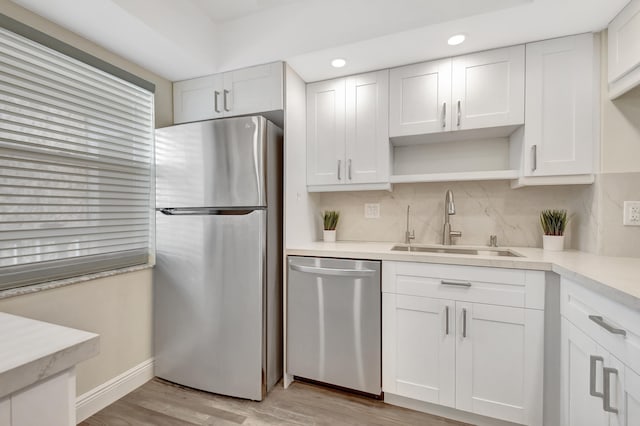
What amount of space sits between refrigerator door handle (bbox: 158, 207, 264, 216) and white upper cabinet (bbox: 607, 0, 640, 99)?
203 centimetres

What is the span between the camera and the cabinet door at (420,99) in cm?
187

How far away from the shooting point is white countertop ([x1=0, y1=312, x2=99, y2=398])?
559mm

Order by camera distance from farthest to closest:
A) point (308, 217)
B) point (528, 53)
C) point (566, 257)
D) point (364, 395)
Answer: point (308, 217), point (364, 395), point (528, 53), point (566, 257)

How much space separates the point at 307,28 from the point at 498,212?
179 centimetres

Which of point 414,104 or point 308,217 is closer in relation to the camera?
point 414,104

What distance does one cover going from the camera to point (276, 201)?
6.30ft

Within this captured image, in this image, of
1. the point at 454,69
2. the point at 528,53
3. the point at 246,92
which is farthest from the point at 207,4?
the point at 528,53

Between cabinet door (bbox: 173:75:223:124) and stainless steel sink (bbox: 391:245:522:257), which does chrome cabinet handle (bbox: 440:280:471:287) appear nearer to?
stainless steel sink (bbox: 391:245:522:257)

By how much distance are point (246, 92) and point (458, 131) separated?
1448 mm

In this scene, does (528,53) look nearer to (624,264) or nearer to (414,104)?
(414,104)

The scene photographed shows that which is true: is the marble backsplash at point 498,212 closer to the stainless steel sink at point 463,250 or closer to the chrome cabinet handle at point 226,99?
the stainless steel sink at point 463,250

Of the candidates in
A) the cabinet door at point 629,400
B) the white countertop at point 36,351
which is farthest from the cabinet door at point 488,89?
the white countertop at point 36,351

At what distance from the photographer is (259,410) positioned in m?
1.71

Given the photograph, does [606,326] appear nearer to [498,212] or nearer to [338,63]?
[498,212]
